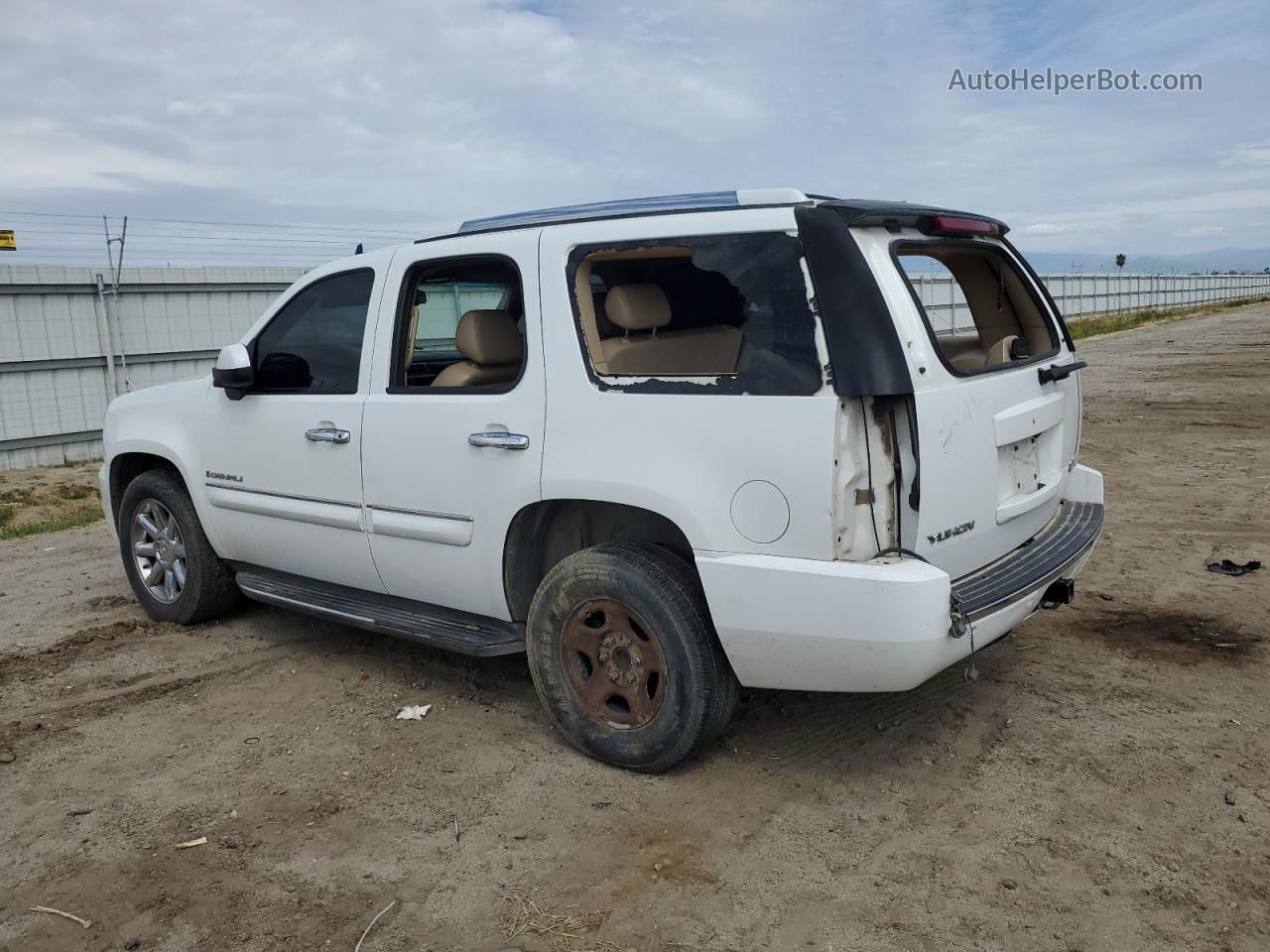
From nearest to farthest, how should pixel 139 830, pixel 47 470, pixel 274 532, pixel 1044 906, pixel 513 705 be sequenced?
pixel 1044 906, pixel 139 830, pixel 513 705, pixel 274 532, pixel 47 470

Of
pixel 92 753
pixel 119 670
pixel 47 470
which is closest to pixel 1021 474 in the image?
pixel 92 753

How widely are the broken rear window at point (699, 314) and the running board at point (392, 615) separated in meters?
1.14

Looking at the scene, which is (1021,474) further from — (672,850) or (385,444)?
(385,444)

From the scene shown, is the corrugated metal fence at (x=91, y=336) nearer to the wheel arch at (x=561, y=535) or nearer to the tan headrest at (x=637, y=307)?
the wheel arch at (x=561, y=535)

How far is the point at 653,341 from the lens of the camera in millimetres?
3859

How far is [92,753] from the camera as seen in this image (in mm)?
4074

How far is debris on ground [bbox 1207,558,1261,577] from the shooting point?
227 inches

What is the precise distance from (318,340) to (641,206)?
1770 mm

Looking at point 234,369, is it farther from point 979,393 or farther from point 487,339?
point 979,393

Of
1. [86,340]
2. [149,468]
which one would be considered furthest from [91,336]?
[149,468]

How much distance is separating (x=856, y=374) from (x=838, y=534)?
1.59ft

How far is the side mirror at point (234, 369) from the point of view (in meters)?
4.70

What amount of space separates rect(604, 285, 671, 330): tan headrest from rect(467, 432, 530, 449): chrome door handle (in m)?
0.56

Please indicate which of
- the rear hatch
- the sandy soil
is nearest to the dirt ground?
the rear hatch
